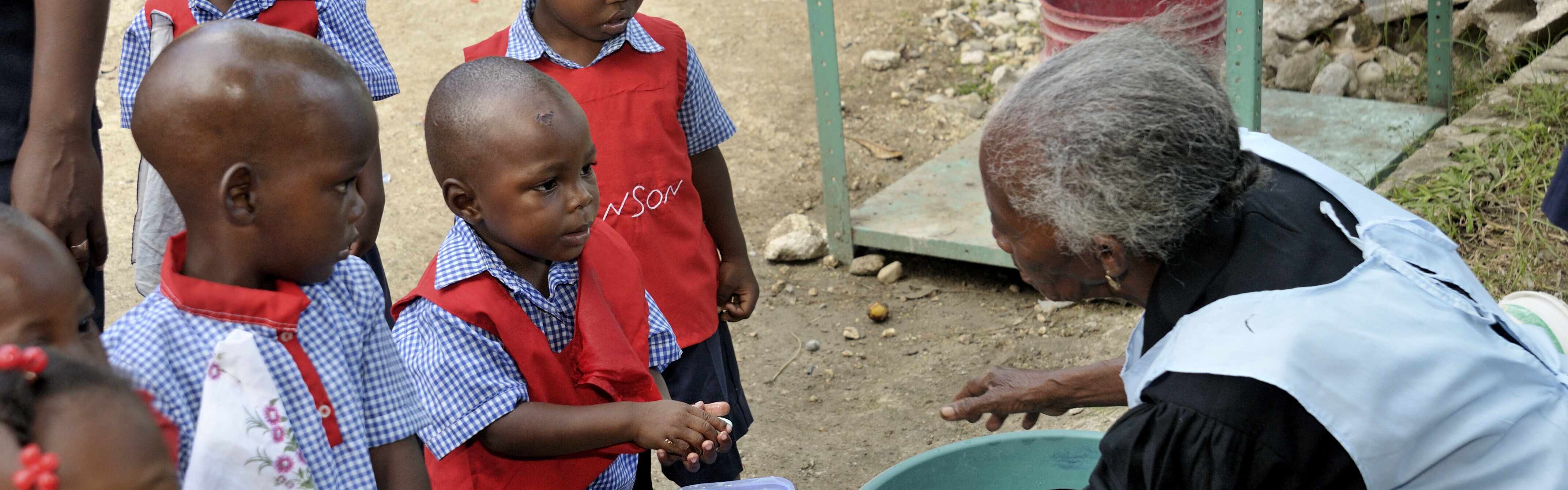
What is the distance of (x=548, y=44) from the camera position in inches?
89.2

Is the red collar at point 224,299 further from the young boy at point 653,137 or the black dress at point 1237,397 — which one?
the black dress at point 1237,397

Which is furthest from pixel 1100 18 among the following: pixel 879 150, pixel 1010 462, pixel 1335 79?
pixel 1010 462

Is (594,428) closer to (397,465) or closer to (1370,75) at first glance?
(397,465)

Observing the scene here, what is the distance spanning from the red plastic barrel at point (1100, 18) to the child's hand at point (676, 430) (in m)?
2.47

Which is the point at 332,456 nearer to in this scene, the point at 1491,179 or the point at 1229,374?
the point at 1229,374

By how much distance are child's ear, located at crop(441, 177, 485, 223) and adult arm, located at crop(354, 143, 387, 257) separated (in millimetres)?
488

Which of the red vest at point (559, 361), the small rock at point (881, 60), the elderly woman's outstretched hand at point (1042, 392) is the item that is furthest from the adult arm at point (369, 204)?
the small rock at point (881, 60)

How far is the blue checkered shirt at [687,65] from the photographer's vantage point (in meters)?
2.24

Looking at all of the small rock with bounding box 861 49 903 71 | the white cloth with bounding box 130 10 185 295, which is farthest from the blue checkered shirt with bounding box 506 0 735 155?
the small rock with bounding box 861 49 903 71

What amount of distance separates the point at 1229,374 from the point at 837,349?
2347 mm

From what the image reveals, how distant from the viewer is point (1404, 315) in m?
1.46

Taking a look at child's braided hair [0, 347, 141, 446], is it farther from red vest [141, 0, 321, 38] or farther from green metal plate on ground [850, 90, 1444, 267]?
green metal plate on ground [850, 90, 1444, 267]

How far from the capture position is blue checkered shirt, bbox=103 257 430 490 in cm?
128

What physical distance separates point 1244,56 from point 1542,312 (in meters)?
1.06
